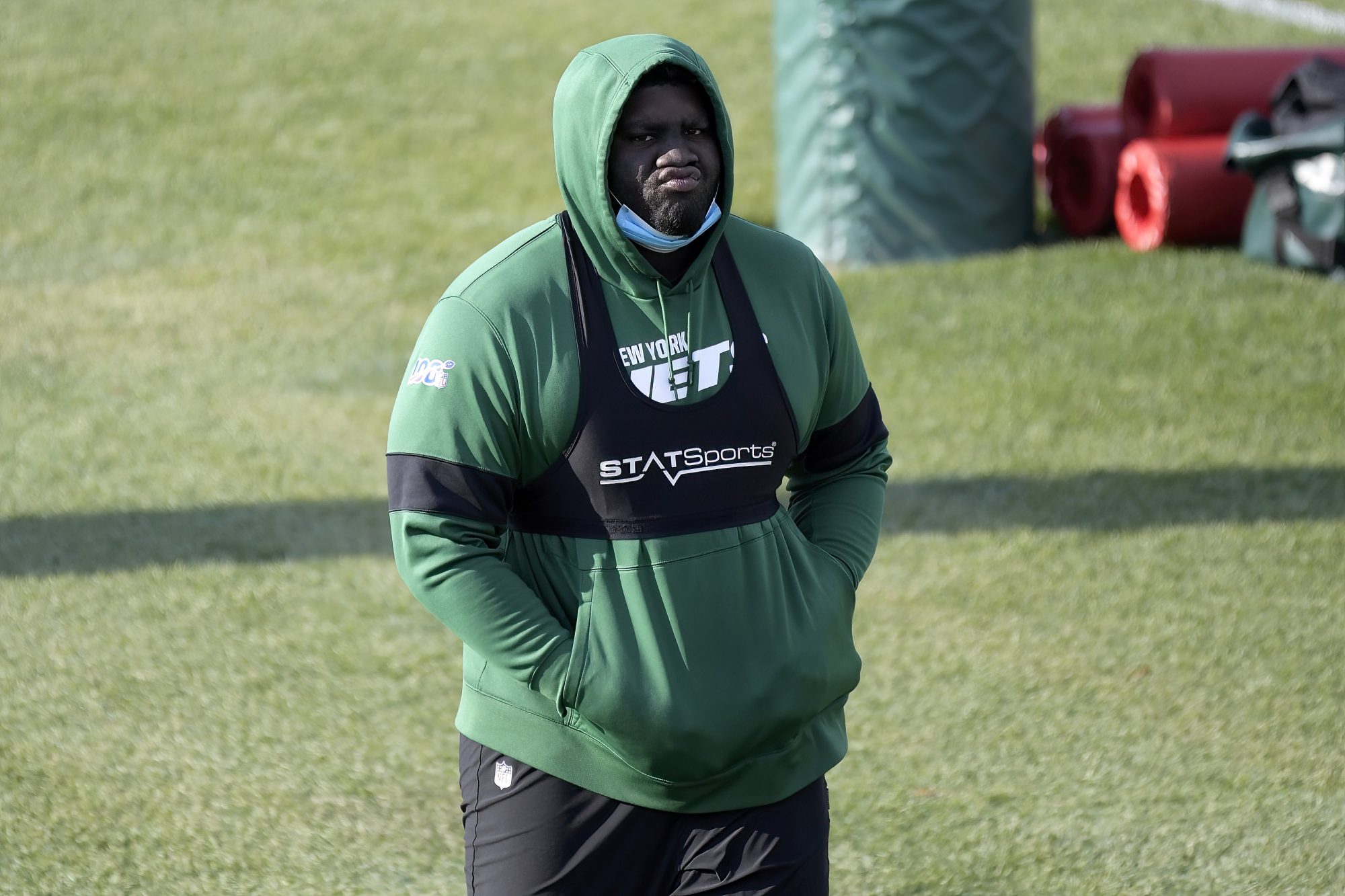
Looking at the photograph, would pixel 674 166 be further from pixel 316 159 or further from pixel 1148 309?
pixel 316 159

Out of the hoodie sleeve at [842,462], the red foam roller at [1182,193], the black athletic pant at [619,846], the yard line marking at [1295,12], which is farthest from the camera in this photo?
the yard line marking at [1295,12]

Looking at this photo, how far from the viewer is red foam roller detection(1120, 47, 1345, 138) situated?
8906mm

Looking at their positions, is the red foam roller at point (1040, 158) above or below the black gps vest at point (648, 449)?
above

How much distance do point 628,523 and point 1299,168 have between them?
21.9ft

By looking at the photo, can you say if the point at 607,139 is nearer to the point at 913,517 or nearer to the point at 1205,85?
the point at 913,517

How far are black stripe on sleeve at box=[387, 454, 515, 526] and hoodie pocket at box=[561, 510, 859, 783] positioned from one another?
0.67ft

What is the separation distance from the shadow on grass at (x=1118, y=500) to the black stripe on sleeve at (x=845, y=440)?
11.7 ft

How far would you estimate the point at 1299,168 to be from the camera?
26.2 ft

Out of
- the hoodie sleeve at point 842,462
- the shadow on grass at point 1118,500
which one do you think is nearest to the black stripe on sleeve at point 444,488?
the hoodie sleeve at point 842,462

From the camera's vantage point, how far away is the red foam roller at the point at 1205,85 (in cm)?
891

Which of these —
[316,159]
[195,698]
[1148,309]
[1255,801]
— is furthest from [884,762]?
[316,159]

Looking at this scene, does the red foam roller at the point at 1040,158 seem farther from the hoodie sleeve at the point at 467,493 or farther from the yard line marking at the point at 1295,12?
the hoodie sleeve at the point at 467,493

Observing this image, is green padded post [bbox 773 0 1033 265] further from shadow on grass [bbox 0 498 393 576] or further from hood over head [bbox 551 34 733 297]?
hood over head [bbox 551 34 733 297]

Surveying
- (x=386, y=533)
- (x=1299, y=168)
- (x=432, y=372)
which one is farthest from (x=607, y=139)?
(x=1299, y=168)
